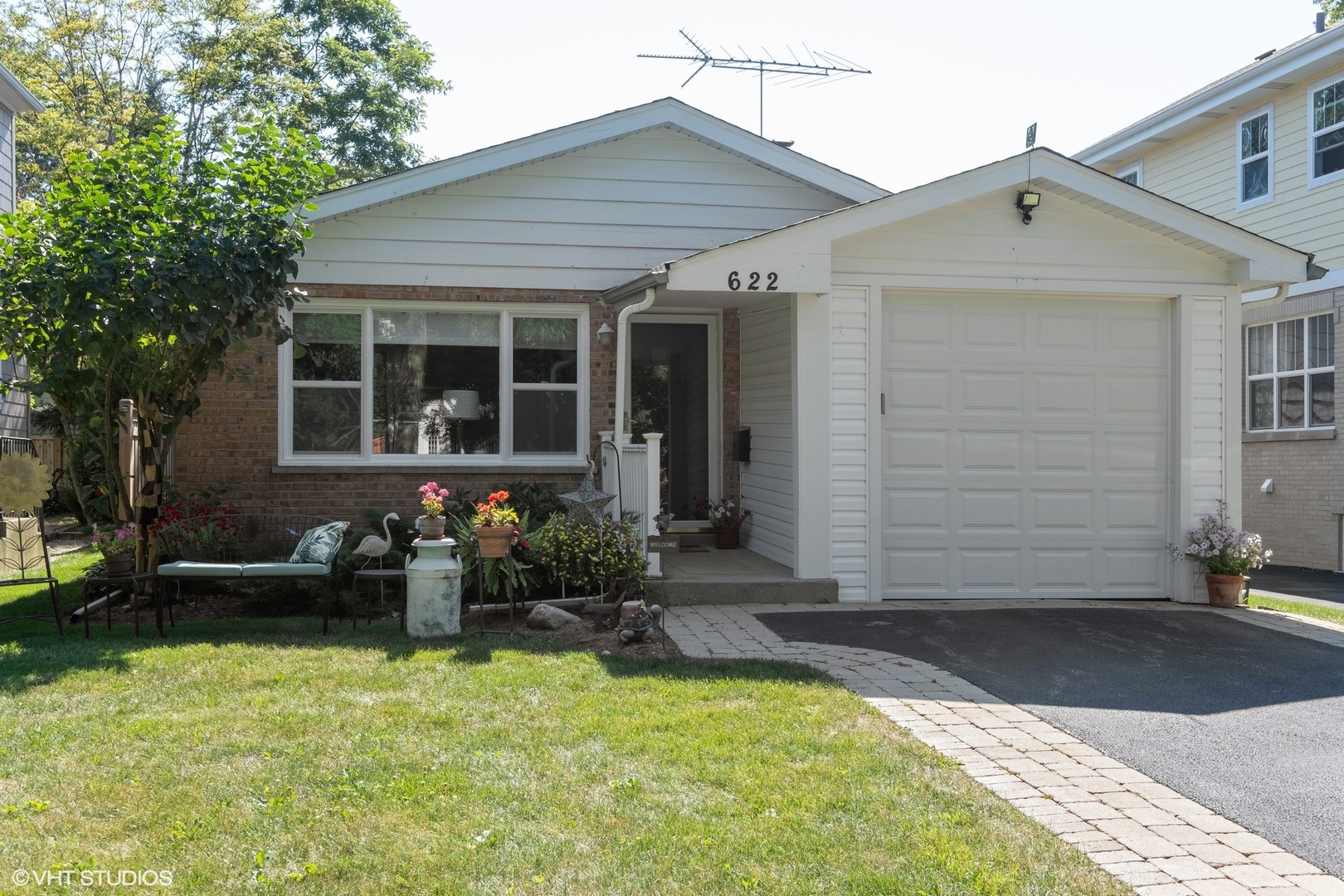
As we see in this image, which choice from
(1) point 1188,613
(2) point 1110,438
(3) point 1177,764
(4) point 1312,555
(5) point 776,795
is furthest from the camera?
(4) point 1312,555

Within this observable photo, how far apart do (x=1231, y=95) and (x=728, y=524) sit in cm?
974

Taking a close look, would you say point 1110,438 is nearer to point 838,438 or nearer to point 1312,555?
point 838,438

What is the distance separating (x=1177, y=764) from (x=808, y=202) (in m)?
7.32

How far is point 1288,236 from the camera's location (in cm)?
1459

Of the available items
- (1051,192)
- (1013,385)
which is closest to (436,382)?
(1013,385)

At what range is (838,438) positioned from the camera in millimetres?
9477

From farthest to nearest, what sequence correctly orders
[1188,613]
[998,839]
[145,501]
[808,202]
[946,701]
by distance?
[808,202], [1188,613], [145,501], [946,701], [998,839]

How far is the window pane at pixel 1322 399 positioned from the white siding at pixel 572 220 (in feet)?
25.1

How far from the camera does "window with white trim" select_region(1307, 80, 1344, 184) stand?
13.8 meters

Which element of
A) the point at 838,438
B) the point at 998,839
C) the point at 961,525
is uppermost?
the point at 838,438

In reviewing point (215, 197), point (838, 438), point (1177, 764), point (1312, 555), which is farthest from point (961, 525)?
point (1312, 555)

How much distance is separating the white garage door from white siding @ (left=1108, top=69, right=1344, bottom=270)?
5.65 meters

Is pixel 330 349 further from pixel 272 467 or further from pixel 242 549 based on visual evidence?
pixel 242 549

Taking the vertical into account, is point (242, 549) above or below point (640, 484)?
below
